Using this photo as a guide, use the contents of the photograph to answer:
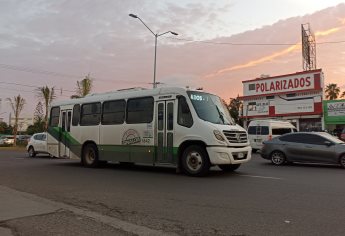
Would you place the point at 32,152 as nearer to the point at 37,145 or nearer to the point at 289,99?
the point at 37,145

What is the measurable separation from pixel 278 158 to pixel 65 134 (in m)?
9.62

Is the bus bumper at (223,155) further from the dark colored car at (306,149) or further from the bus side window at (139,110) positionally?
the dark colored car at (306,149)

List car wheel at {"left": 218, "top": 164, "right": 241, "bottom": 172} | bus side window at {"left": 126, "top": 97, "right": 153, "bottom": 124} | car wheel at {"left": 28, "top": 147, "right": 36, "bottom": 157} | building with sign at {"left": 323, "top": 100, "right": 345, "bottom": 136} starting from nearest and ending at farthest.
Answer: car wheel at {"left": 218, "top": 164, "right": 241, "bottom": 172}
bus side window at {"left": 126, "top": 97, "right": 153, "bottom": 124}
car wheel at {"left": 28, "top": 147, "right": 36, "bottom": 157}
building with sign at {"left": 323, "top": 100, "right": 345, "bottom": 136}

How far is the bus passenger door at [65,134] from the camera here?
687 inches

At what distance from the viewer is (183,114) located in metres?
12.8

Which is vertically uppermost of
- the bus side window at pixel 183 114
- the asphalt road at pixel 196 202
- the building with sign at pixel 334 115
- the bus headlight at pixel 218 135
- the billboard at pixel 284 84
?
the billboard at pixel 284 84

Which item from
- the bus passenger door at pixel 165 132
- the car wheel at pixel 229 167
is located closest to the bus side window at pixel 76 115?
the bus passenger door at pixel 165 132

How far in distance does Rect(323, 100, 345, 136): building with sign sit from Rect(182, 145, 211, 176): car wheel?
29.6m

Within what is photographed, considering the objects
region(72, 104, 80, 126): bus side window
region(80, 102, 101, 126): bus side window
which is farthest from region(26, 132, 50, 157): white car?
region(80, 102, 101, 126): bus side window

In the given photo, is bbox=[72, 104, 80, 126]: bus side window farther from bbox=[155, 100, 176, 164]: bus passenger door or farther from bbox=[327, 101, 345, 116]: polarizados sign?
bbox=[327, 101, 345, 116]: polarizados sign

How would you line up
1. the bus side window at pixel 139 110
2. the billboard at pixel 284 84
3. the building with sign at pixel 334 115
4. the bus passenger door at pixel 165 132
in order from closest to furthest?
the bus passenger door at pixel 165 132 < the bus side window at pixel 139 110 < the building with sign at pixel 334 115 < the billboard at pixel 284 84

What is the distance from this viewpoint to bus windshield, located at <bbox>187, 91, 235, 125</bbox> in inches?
496

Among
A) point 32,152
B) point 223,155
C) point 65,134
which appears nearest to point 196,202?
point 223,155

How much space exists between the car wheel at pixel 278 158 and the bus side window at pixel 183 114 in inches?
255
